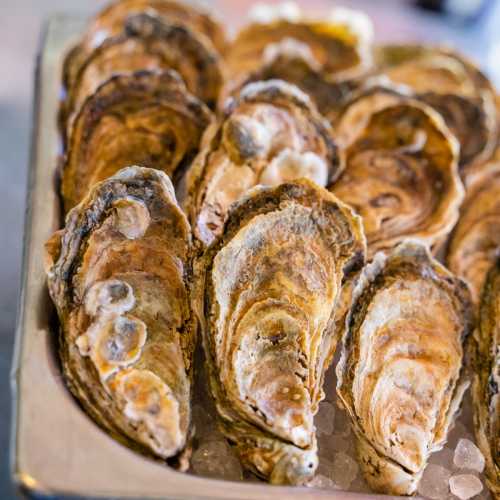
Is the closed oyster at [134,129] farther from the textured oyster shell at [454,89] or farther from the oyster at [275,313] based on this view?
the textured oyster shell at [454,89]

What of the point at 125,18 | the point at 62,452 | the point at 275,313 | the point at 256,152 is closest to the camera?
the point at 62,452

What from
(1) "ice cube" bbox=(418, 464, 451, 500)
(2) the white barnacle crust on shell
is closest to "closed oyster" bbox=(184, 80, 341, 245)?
(2) the white barnacle crust on shell

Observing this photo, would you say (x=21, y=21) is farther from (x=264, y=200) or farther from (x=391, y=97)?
(x=264, y=200)

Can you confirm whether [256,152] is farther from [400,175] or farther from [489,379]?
[489,379]

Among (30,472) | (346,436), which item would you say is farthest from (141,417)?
(346,436)

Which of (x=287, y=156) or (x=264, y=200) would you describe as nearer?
(x=264, y=200)

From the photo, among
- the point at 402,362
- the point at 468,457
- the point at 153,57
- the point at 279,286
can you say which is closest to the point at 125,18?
the point at 153,57
